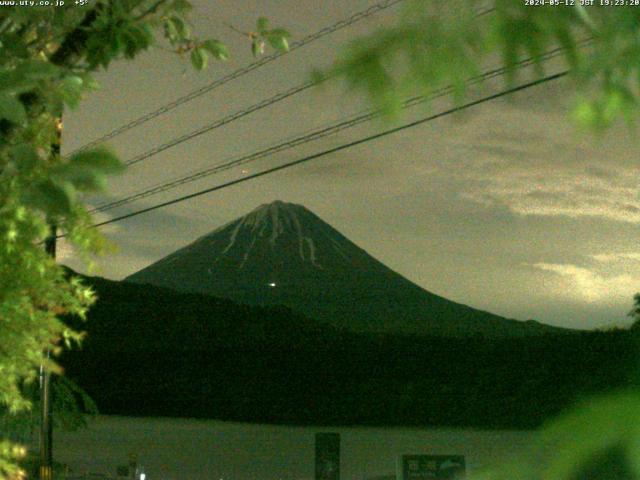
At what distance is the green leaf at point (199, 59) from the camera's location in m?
3.54

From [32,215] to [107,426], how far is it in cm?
4877

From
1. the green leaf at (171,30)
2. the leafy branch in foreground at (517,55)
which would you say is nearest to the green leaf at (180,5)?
the green leaf at (171,30)

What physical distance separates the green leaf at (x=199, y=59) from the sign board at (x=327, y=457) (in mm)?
11831

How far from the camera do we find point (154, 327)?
2980 inches

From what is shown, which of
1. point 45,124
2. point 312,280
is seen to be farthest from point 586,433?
point 312,280

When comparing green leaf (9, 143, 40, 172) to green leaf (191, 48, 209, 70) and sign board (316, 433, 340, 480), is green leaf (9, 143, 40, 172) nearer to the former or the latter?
green leaf (191, 48, 209, 70)

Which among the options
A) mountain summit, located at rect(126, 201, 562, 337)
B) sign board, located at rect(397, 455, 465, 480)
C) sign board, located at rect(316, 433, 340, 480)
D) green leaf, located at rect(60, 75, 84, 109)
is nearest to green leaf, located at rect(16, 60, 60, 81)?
green leaf, located at rect(60, 75, 84, 109)

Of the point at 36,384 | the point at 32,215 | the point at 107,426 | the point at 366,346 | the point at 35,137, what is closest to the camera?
the point at 32,215

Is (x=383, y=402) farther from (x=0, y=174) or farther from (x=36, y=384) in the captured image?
(x=0, y=174)

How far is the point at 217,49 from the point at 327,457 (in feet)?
39.9

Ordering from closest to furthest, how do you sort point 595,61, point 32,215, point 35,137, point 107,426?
point 595,61
point 32,215
point 35,137
point 107,426

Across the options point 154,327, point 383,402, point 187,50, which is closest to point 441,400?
point 383,402

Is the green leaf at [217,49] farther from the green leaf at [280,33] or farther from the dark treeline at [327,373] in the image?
the dark treeline at [327,373]

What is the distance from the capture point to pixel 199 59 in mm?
3555
